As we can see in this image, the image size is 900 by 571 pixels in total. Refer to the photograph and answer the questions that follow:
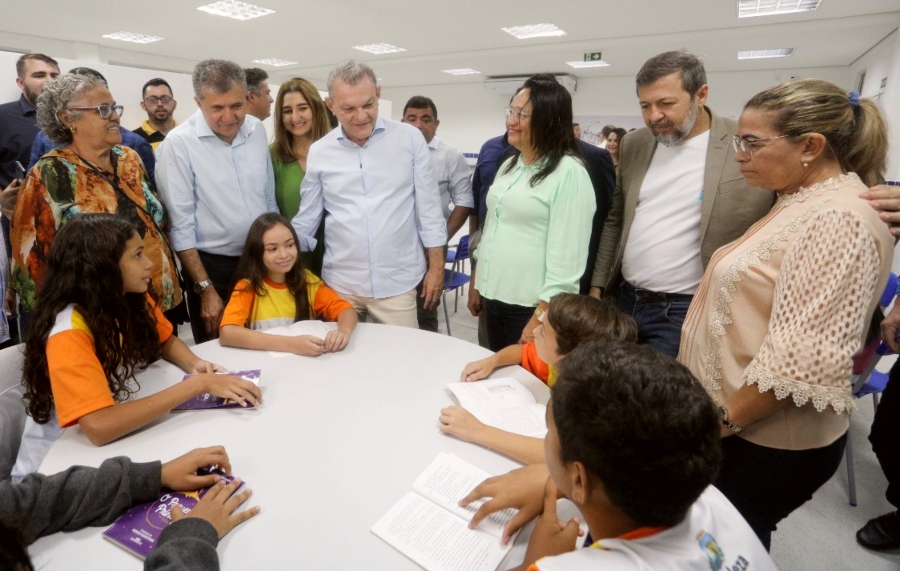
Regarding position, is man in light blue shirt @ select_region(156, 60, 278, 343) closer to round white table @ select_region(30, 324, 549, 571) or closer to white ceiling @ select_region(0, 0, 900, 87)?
round white table @ select_region(30, 324, 549, 571)

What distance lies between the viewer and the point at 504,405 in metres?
1.37

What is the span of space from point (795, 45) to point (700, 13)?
2454mm

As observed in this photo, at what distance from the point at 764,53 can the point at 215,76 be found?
943 centimetres

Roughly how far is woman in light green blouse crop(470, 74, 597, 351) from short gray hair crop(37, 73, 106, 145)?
5.13 feet

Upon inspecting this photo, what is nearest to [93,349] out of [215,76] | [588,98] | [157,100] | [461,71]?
[215,76]

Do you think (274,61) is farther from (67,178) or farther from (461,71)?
(67,178)

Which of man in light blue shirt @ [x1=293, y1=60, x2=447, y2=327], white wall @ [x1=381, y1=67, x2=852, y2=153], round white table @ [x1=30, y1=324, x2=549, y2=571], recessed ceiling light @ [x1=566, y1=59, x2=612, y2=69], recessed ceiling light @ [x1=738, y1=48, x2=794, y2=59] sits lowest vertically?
round white table @ [x1=30, y1=324, x2=549, y2=571]

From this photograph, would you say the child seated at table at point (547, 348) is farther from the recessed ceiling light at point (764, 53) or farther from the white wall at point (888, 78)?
the recessed ceiling light at point (764, 53)

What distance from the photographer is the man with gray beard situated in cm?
160

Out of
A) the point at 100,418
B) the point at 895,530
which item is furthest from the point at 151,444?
the point at 895,530

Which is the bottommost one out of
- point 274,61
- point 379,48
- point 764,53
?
point 764,53

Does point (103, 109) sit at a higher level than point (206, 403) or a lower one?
higher

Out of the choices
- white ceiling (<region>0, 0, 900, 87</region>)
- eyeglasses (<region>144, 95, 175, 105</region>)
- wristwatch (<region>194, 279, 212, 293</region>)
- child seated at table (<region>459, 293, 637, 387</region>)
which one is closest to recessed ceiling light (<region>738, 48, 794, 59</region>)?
white ceiling (<region>0, 0, 900, 87</region>)

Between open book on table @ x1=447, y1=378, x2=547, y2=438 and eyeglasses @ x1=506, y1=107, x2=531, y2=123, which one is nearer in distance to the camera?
open book on table @ x1=447, y1=378, x2=547, y2=438
